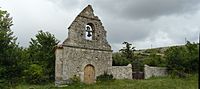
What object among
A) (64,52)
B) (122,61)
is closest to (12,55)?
(64,52)

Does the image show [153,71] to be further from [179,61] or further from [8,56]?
[8,56]

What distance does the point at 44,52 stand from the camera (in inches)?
1207

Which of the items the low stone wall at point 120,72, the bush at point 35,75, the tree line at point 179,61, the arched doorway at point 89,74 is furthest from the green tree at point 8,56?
the tree line at point 179,61

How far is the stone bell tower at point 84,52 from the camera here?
24422 mm

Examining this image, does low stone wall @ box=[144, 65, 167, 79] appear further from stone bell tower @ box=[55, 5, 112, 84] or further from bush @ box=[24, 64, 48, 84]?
bush @ box=[24, 64, 48, 84]

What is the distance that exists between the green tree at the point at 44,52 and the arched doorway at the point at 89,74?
4793 mm

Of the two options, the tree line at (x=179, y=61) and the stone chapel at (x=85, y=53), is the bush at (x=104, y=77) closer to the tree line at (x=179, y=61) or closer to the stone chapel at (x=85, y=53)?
the stone chapel at (x=85, y=53)

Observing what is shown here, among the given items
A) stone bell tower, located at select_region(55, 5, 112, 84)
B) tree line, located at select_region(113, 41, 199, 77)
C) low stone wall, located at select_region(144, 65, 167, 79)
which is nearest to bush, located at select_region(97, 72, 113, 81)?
stone bell tower, located at select_region(55, 5, 112, 84)

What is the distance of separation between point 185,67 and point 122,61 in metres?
7.04

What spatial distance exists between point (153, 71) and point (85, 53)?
22.4 ft

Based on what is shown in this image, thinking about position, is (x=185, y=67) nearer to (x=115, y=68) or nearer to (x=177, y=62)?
(x=177, y=62)

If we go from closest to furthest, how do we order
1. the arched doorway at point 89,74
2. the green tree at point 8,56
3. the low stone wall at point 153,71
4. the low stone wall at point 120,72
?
the green tree at point 8,56 → the arched doorway at point 89,74 → the low stone wall at point 120,72 → the low stone wall at point 153,71

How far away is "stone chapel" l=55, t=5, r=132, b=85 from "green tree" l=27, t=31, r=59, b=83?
490cm

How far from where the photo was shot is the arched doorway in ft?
83.4
